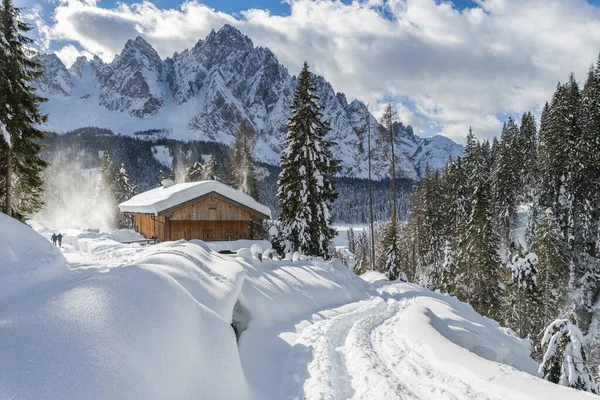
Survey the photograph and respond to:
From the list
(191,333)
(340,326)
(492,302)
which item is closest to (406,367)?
(340,326)

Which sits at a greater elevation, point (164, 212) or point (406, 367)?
point (164, 212)

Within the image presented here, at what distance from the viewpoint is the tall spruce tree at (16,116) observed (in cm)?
1659

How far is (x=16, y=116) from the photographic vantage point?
55.8 feet

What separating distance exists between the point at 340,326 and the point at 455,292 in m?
23.3

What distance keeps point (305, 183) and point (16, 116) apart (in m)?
16.4

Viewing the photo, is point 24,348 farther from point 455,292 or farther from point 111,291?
point 455,292

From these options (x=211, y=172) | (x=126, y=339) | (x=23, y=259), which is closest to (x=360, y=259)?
(x=211, y=172)

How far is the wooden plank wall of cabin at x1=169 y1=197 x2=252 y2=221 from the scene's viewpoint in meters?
24.0

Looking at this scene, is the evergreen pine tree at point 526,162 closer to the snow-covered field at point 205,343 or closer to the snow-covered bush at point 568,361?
the snow-covered field at point 205,343

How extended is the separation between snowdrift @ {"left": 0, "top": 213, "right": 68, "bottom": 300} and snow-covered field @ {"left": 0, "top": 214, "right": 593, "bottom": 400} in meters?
0.04

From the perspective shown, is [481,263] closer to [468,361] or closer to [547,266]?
[547,266]

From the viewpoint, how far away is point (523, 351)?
34.5 feet

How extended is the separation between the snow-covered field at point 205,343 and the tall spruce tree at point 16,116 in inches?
471

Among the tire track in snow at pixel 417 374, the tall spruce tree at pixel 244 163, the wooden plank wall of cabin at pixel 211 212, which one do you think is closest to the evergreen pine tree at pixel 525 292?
the tire track in snow at pixel 417 374
